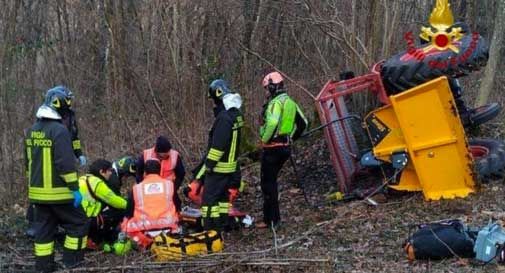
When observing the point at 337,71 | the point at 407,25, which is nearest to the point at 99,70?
the point at 337,71

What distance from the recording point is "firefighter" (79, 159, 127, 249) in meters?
8.48

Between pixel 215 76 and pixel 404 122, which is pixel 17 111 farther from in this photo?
pixel 404 122

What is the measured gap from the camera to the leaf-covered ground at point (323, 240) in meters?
7.04

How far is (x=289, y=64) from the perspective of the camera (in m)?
16.0

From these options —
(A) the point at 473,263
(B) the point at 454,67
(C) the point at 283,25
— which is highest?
(C) the point at 283,25

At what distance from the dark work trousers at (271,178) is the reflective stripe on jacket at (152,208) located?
127cm

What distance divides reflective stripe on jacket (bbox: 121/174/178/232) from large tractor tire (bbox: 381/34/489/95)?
3135 mm

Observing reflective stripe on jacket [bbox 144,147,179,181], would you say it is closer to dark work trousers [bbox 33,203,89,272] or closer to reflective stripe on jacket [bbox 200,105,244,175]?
reflective stripe on jacket [bbox 200,105,244,175]

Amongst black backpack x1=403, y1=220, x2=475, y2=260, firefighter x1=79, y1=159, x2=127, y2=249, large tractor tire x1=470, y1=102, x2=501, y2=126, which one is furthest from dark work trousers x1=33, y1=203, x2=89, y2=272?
large tractor tire x1=470, y1=102, x2=501, y2=126

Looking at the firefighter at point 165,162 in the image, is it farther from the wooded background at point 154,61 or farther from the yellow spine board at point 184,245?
the wooded background at point 154,61

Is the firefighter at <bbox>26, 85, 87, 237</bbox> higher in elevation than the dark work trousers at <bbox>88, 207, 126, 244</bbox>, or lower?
higher

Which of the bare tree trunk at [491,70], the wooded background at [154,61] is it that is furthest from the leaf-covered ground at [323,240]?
the wooded background at [154,61]

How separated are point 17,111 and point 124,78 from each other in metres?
2.17

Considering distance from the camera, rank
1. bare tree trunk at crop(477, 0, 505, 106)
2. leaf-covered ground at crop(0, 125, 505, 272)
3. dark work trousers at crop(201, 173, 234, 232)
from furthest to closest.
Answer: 1. bare tree trunk at crop(477, 0, 505, 106)
2. dark work trousers at crop(201, 173, 234, 232)
3. leaf-covered ground at crop(0, 125, 505, 272)
